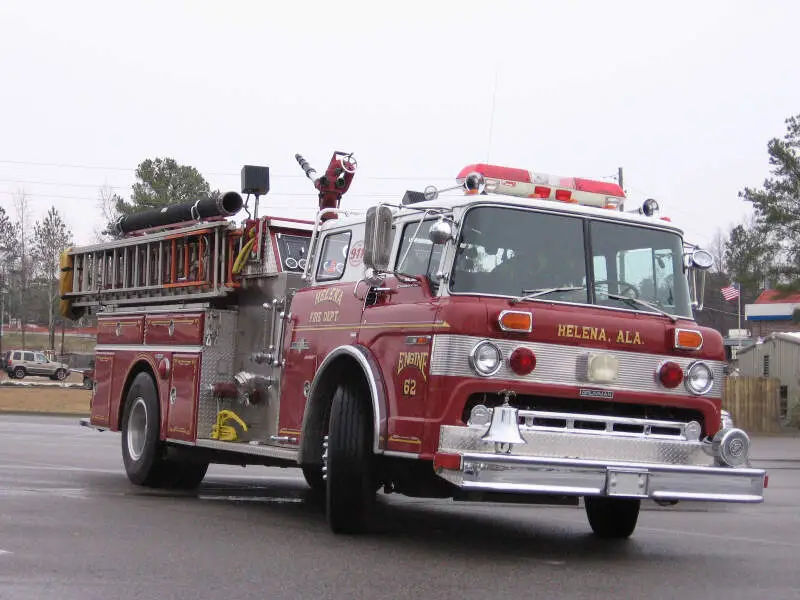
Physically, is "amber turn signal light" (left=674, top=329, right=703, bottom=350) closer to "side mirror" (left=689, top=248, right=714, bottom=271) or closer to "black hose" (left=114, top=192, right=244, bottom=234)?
"side mirror" (left=689, top=248, right=714, bottom=271)

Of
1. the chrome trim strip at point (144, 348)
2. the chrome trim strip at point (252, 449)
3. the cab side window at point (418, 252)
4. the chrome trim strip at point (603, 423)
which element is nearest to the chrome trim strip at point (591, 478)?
the chrome trim strip at point (603, 423)

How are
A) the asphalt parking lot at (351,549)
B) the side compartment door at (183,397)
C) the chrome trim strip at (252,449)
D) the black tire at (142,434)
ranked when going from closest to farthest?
1. the asphalt parking lot at (351,549)
2. the chrome trim strip at (252,449)
3. the side compartment door at (183,397)
4. the black tire at (142,434)

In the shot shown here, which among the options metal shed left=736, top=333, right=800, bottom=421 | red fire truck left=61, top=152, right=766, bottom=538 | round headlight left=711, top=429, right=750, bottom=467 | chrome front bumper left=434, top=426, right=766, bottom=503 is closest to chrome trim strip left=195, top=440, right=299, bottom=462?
red fire truck left=61, top=152, right=766, bottom=538

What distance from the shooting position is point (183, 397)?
1141 cm

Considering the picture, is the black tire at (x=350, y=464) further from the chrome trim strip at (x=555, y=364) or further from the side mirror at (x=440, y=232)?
the side mirror at (x=440, y=232)

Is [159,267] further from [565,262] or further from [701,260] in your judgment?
[701,260]

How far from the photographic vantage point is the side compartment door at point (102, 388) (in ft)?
43.1

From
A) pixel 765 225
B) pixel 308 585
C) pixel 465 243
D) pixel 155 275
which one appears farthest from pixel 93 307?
pixel 765 225

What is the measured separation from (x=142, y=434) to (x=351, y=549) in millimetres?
5034

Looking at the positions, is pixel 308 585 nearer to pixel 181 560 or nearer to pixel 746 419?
pixel 181 560

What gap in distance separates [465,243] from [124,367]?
235 inches

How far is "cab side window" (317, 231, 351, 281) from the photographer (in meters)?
9.62

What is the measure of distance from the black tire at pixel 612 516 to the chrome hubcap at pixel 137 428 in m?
Answer: 4.96

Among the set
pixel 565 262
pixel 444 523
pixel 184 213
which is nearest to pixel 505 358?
pixel 565 262
